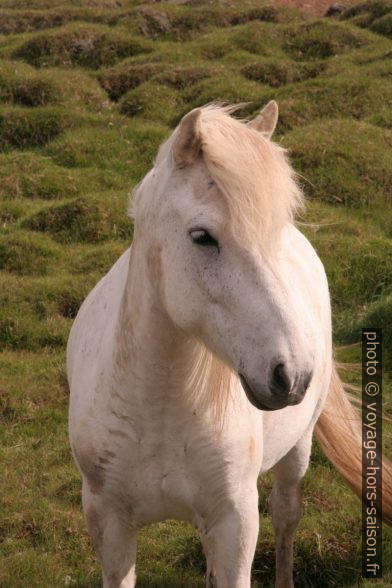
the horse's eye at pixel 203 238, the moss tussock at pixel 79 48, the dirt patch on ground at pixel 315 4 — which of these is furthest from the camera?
the dirt patch on ground at pixel 315 4

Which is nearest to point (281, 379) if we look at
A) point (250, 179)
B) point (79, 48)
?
point (250, 179)

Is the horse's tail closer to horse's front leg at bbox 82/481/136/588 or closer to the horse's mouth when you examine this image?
horse's front leg at bbox 82/481/136/588

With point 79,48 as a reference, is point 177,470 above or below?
above

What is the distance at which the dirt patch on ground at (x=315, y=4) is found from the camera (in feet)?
62.5

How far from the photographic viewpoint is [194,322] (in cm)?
321

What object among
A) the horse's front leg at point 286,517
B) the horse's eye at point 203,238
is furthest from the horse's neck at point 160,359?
the horse's front leg at point 286,517

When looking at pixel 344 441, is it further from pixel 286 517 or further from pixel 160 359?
pixel 160 359

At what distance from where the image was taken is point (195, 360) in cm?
354

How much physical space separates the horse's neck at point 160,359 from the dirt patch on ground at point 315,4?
1637cm

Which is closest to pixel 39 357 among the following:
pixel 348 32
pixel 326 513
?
pixel 326 513

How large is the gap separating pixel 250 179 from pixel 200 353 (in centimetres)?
76

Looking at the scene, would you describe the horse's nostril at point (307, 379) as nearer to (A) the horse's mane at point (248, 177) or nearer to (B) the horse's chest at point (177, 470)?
(A) the horse's mane at point (248, 177)

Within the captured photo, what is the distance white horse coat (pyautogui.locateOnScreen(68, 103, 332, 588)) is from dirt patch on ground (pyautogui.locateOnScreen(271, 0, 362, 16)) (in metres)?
15.6

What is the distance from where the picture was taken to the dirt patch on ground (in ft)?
62.5
